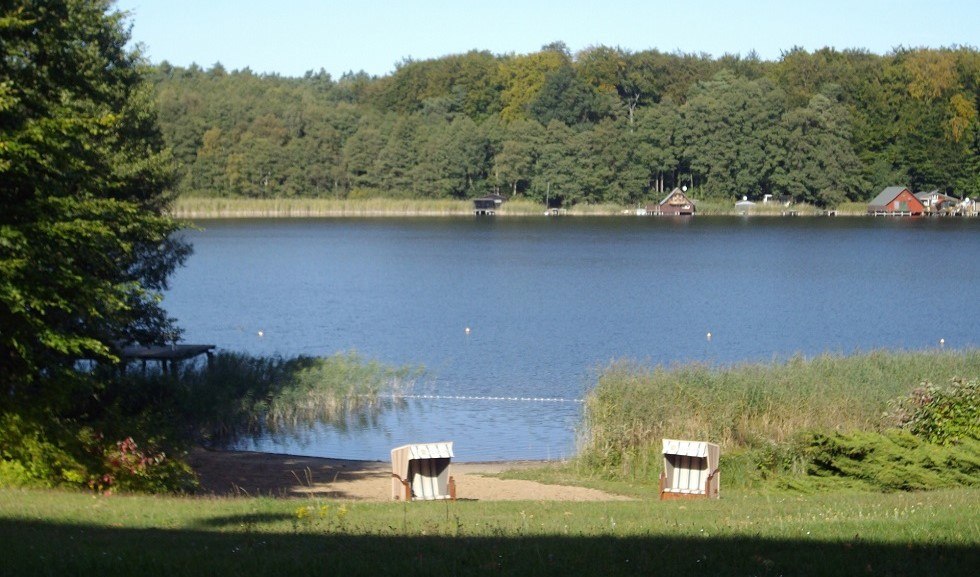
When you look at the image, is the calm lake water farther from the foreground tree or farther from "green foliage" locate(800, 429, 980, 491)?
the foreground tree

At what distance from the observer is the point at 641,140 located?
113 meters

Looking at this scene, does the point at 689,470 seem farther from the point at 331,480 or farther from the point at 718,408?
the point at 331,480

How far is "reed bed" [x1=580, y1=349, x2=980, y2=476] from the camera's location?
1892 centimetres

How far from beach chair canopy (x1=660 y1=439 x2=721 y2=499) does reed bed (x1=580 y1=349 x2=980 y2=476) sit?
8.71 ft

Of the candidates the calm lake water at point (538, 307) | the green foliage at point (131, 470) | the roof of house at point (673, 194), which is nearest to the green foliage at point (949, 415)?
the calm lake water at point (538, 307)

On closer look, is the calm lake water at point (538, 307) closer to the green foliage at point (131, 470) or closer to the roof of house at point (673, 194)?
the green foliage at point (131, 470)

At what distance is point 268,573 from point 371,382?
18815 mm

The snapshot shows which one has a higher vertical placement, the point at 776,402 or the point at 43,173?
the point at 43,173

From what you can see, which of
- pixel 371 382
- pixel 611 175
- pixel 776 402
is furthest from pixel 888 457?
pixel 611 175

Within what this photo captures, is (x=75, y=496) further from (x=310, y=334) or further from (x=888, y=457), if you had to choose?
(x=310, y=334)

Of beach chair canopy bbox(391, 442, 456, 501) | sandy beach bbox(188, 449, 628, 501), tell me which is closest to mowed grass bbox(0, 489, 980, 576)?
beach chair canopy bbox(391, 442, 456, 501)

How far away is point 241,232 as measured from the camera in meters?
94.0

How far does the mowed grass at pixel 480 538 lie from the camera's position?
7.94 metres

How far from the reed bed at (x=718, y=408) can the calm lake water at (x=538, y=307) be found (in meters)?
1.73
